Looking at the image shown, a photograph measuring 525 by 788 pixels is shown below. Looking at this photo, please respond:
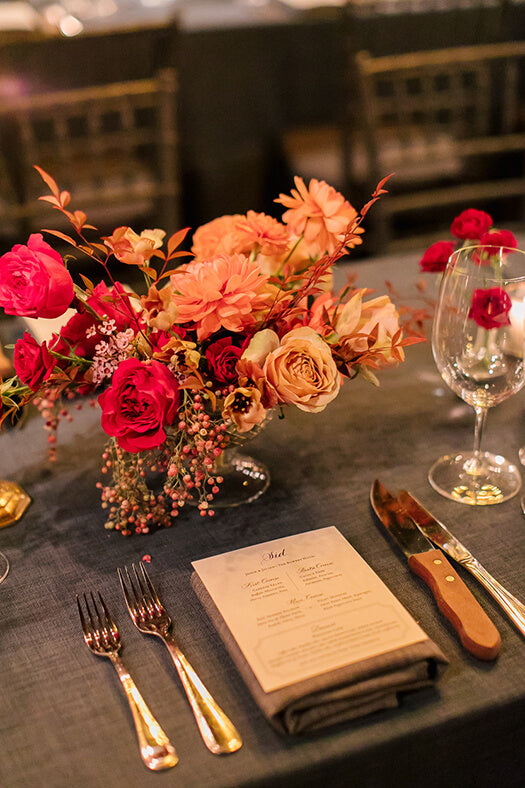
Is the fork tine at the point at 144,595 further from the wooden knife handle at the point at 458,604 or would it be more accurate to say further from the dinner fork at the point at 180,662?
the wooden knife handle at the point at 458,604

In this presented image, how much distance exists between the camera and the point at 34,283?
709 millimetres

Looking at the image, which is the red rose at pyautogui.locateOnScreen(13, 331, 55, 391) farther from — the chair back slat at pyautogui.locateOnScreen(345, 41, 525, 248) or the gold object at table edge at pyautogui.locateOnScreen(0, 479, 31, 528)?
the chair back slat at pyautogui.locateOnScreen(345, 41, 525, 248)

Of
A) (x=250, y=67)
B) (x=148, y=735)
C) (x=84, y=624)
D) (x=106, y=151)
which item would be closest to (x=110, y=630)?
(x=84, y=624)

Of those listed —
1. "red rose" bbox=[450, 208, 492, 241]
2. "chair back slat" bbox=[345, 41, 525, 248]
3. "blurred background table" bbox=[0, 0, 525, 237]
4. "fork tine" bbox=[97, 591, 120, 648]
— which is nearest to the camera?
"fork tine" bbox=[97, 591, 120, 648]

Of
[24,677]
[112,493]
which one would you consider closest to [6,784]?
[24,677]

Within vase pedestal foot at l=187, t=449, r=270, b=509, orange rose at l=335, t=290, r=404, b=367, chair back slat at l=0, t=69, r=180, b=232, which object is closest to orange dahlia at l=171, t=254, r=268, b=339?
orange rose at l=335, t=290, r=404, b=367

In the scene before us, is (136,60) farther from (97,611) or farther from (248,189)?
(97,611)

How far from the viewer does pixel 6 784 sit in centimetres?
57

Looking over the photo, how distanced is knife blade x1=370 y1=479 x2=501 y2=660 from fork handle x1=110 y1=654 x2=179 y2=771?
0.28 metres

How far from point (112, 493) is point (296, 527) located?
210 mm

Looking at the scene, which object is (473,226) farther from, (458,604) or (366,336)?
(458,604)

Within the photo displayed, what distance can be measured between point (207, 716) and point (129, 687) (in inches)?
3.0

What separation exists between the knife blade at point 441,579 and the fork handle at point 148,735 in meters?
0.28

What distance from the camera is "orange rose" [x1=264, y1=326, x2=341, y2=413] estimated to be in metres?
0.71
